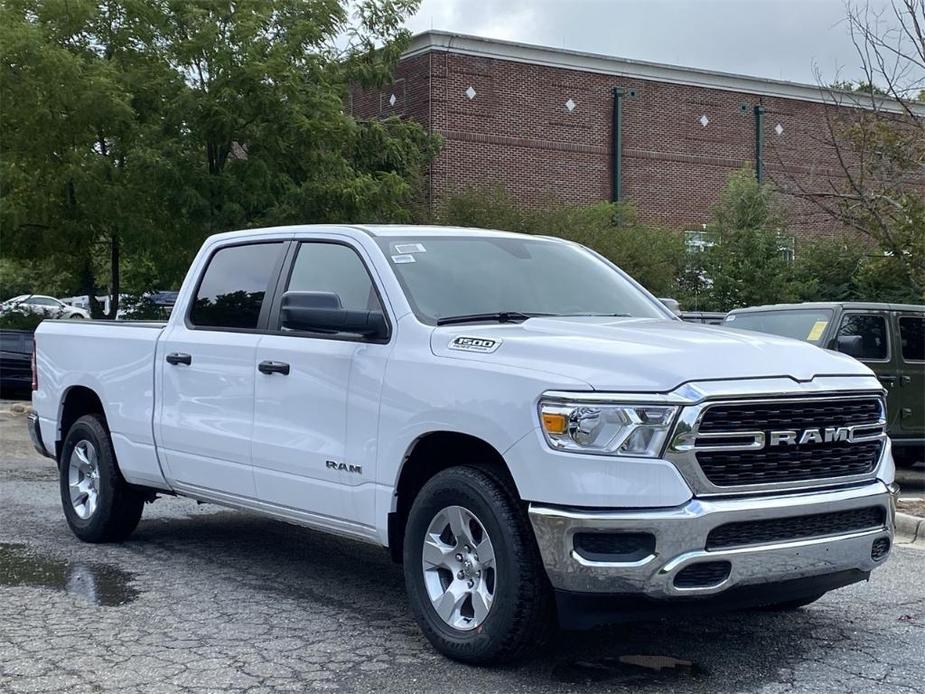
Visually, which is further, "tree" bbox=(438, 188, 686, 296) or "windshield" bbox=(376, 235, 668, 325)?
"tree" bbox=(438, 188, 686, 296)

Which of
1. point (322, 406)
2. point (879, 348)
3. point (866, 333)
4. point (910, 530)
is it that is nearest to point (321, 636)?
point (322, 406)

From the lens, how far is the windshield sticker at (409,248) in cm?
614

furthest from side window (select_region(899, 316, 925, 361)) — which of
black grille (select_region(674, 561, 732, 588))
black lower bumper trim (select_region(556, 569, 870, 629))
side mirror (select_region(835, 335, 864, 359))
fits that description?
black grille (select_region(674, 561, 732, 588))

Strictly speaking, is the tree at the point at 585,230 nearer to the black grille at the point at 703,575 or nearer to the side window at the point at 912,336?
the side window at the point at 912,336

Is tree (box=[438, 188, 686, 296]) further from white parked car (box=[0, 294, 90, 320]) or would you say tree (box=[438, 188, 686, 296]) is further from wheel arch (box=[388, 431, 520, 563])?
wheel arch (box=[388, 431, 520, 563])

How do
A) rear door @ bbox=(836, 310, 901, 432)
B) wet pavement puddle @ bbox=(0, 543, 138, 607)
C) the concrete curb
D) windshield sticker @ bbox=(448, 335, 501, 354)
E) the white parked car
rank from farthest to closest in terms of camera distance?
the white parked car → rear door @ bbox=(836, 310, 901, 432) → the concrete curb → wet pavement puddle @ bbox=(0, 543, 138, 607) → windshield sticker @ bbox=(448, 335, 501, 354)

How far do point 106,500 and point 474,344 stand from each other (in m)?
3.60

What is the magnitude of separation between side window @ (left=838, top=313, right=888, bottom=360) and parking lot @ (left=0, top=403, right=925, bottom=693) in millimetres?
3653

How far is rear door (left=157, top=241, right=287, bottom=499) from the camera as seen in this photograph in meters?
6.52

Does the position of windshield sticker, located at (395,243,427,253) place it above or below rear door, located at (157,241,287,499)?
above

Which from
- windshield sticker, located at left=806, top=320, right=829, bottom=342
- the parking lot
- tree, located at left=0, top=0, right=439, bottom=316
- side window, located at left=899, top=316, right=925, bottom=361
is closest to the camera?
the parking lot

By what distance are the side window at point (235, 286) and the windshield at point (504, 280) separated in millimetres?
960

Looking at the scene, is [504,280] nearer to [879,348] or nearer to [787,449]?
[787,449]

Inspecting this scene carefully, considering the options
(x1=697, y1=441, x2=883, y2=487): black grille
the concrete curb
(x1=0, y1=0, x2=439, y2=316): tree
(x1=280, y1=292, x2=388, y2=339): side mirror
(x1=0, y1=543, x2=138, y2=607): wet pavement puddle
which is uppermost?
(x1=0, y1=0, x2=439, y2=316): tree
